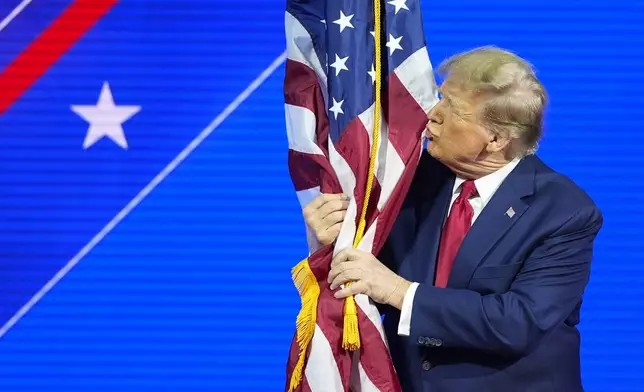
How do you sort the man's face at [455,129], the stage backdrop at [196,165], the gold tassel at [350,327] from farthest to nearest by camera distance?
the stage backdrop at [196,165], the man's face at [455,129], the gold tassel at [350,327]

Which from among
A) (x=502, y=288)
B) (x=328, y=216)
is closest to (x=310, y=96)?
(x=328, y=216)

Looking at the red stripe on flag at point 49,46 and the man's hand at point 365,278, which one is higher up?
the red stripe on flag at point 49,46

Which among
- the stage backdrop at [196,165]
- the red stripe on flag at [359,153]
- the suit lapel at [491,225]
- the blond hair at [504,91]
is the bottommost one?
the suit lapel at [491,225]

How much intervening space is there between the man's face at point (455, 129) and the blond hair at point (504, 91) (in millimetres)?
17

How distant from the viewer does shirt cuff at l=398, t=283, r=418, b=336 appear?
66.6 inches

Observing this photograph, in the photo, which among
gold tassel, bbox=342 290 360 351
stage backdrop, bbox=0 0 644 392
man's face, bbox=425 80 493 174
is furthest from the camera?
stage backdrop, bbox=0 0 644 392

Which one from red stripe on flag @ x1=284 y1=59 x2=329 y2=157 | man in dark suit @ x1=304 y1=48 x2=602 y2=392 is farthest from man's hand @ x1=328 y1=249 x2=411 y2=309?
red stripe on flag @ x1=284 y1=59 x2=329 y2=157

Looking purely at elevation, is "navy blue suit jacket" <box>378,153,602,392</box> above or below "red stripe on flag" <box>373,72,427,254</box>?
below

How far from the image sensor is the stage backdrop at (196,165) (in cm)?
303

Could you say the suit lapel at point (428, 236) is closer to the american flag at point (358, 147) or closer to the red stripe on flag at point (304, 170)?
the american flag at point (358, 147)

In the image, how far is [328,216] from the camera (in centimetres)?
171

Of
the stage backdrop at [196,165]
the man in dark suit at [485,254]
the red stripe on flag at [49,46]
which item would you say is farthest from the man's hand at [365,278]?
the red stripe on flag at [49,46]

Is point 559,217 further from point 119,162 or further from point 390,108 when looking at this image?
point 119,162

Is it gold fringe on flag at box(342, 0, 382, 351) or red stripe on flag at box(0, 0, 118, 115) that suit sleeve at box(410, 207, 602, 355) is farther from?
red stripe on flag at box(0, 0, 118, 115)
